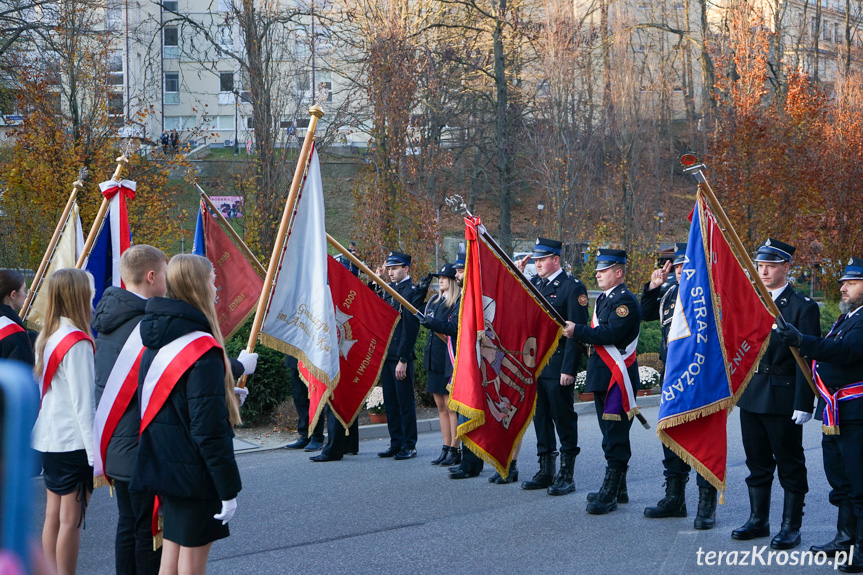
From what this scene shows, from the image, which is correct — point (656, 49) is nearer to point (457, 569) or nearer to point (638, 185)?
point (638, 185)

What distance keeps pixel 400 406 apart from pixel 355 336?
3.52 ft

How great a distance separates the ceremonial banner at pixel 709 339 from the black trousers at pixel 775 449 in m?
0.22

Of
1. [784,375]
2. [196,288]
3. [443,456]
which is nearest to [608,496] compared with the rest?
[784,375]

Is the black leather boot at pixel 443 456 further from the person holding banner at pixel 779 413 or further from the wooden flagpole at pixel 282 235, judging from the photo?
the wooden flagpole at pixel 282 235

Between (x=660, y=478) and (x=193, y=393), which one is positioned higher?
(x=193, y=393)

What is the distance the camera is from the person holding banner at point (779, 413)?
5949mm

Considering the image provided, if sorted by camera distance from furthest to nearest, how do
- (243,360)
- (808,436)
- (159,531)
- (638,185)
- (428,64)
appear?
(638,185) < (428,64) < (808,436) < (243,360) < (159,531)

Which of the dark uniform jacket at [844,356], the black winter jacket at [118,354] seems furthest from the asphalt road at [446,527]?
the black winter jacket at [118,354]

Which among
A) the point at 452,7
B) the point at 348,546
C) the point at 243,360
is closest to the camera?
the point at 243,360

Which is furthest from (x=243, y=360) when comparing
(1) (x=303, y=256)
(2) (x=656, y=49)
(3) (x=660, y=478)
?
(2) (x=656, y=49)

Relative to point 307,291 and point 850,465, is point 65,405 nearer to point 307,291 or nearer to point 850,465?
point 307,291

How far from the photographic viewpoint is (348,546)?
6.21 m

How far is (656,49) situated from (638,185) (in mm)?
14367

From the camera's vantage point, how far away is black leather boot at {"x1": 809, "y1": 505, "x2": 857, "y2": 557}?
18.7ft
